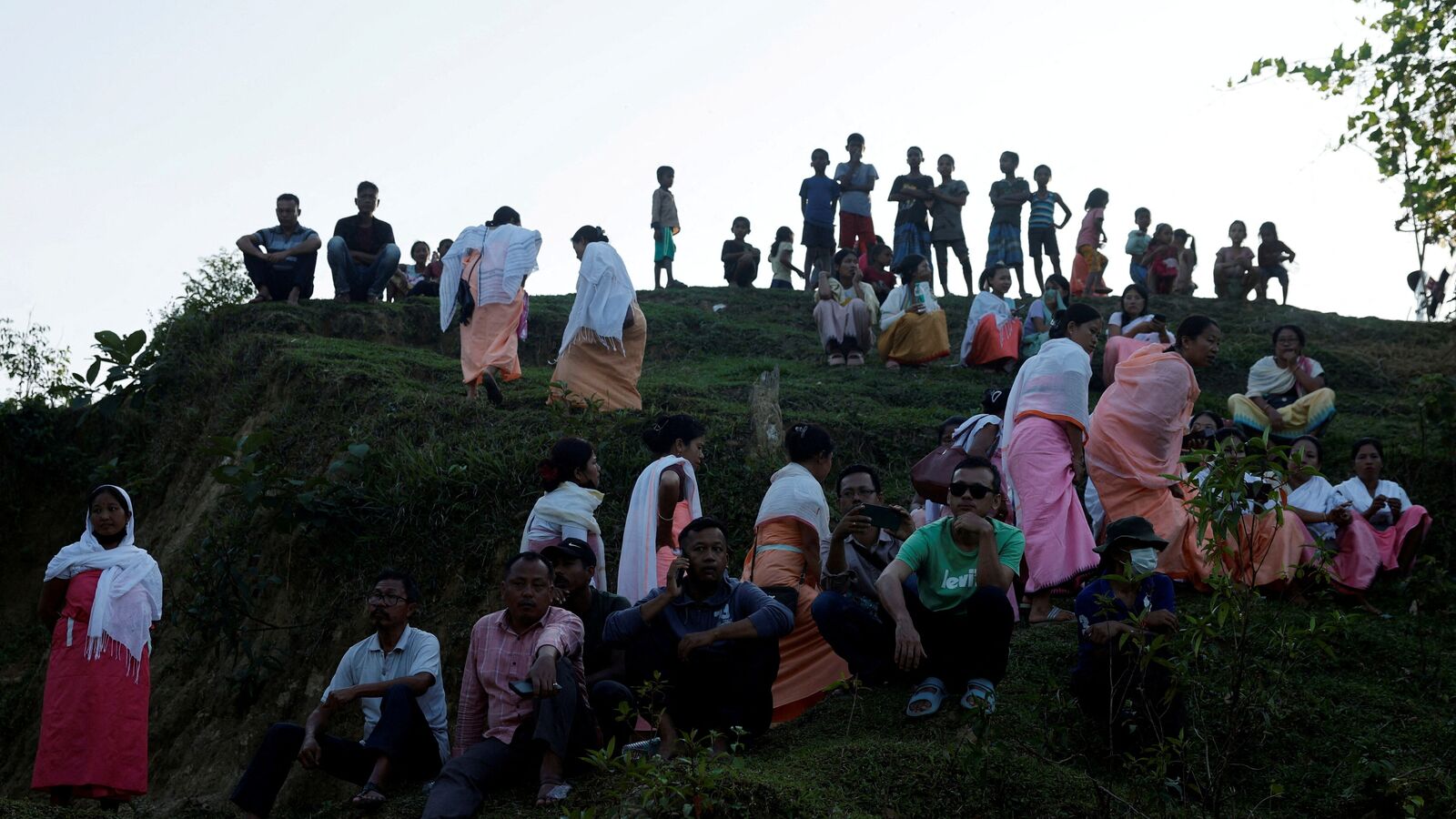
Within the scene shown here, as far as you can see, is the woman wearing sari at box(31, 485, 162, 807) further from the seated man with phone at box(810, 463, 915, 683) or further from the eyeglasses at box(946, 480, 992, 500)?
the eyeglasses at box(946, 480, 992, 500)

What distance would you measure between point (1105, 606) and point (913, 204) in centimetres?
1088

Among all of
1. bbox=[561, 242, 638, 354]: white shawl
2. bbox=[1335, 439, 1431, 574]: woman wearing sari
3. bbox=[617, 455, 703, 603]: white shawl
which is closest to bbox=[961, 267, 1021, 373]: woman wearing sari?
bbox=[561, 242, 638, 354]: white shawl

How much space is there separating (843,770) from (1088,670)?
110cm

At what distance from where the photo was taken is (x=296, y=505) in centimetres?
896

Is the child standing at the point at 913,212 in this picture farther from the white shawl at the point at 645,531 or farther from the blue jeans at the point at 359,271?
the white shawl at the point at 645,531

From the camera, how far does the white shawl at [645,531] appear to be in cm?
693

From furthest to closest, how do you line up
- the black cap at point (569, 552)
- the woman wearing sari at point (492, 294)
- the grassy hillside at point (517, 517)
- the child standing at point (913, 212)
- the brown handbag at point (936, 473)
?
1. the child standing at point (913, 212)
2. the woman wearing sari at point (492, 294)
3. the brown handbag at point (936, 473)
4. the black cap at point (569, 552)
5. the grassy hillside at point (517, 517)

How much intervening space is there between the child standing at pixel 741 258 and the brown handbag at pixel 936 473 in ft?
37.0

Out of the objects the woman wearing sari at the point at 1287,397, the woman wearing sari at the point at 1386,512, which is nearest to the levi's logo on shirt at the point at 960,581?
the woman wearing sari at the point at 1386,512

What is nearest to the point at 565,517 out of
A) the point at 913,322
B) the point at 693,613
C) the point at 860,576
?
the point at 693,613

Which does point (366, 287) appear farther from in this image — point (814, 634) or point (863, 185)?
point (814, 634)

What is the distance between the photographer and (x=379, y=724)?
571 cm

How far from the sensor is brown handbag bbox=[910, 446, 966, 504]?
697 centimetres

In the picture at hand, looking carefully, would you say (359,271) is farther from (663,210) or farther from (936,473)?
(936,473)
